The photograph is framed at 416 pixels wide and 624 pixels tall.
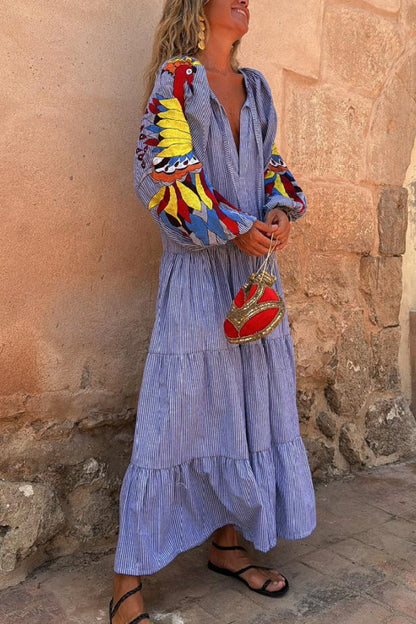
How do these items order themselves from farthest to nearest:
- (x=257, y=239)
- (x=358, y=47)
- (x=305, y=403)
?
(x=358, y=47)
(x=305, y=403)
(x=257, y=239)

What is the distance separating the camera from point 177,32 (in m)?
2.04

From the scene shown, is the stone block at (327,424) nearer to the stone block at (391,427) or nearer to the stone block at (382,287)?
the stone block at (391,427)

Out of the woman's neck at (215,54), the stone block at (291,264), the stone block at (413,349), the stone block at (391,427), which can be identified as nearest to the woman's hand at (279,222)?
the woman's neck at (215,54)

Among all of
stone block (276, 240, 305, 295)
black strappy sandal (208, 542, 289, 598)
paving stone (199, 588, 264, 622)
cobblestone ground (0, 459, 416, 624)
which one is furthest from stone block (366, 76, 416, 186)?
paving stone (199, 588, 264, 622)

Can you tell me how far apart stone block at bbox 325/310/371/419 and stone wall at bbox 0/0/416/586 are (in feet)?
0.07

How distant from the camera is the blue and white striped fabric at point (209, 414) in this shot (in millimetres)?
1870

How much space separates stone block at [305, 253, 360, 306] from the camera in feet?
9.69

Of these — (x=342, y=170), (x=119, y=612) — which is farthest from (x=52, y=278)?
(x=342, y=170)

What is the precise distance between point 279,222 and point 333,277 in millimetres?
1135

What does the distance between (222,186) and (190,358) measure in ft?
A: 1.75

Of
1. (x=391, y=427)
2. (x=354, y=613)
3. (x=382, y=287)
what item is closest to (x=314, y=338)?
(x=382, y=287)

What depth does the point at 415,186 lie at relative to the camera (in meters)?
3.64

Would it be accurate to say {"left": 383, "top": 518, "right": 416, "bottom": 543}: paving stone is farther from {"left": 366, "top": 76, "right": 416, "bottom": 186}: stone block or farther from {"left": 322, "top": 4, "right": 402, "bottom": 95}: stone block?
{"left": 322, "top": 4, "right": 402, "bottom": 95}: stone block

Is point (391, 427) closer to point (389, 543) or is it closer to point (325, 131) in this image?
point (389, 543)
